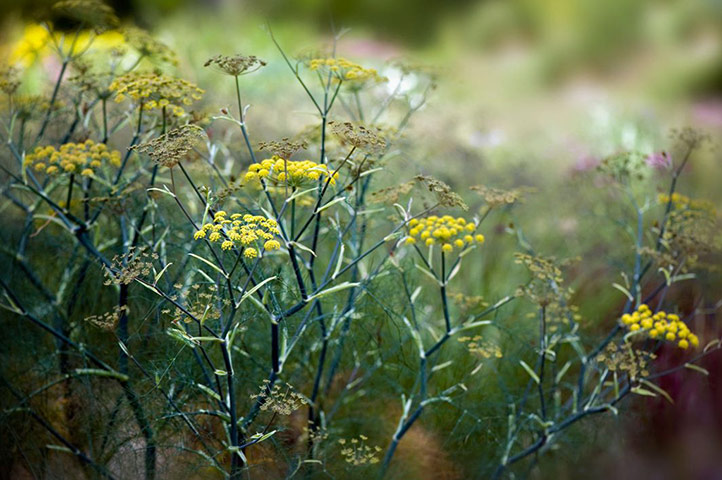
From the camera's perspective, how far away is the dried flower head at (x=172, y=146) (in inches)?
49.7

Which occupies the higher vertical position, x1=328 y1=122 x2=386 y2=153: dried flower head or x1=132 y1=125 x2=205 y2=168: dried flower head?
x1=328 y1=122 x2=386 y2=153: dried flower head

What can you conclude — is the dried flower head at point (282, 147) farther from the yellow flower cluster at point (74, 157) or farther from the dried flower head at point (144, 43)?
the dried flower head at point (144, 43)

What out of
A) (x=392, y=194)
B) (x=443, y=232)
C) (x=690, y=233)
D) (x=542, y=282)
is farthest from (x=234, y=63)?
(x=690, y=233)

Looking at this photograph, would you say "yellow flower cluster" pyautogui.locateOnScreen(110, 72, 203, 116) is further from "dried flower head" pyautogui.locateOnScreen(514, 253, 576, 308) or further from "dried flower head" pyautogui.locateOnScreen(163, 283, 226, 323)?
"dried flower head" pyautogui.locateOnScreen(514, 253, 576, 308)

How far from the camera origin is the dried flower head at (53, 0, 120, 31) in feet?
6.32

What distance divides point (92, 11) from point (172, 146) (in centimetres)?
90

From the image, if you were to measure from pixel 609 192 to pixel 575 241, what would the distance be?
29 centimetres

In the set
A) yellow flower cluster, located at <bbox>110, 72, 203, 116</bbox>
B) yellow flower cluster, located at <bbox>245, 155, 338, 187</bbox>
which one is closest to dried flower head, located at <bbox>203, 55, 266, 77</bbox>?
yellow flower cluster, located at <bbox>110, 72, 203, 116</bbox>

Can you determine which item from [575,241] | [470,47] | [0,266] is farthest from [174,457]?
[470,47]

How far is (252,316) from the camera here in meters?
1.48

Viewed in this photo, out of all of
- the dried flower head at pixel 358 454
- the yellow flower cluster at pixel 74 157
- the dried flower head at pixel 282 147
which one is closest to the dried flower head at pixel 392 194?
the dried flower head at pixel 282 147

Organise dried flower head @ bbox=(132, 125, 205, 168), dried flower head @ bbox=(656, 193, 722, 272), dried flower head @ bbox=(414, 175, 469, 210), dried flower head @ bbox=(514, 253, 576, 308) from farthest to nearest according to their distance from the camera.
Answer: dried flower head @ bbox=(656, 193, 722, 272), dried flower head @ bbox=(514, 253, 576, 308), dried flower head @ bbox=(414, 175, 469, 210), dried flower head @ bbox=(132, 125, 205, 168)

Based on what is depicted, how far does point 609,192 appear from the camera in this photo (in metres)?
3.21

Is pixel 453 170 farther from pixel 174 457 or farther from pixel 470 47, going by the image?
pixel 470 47
